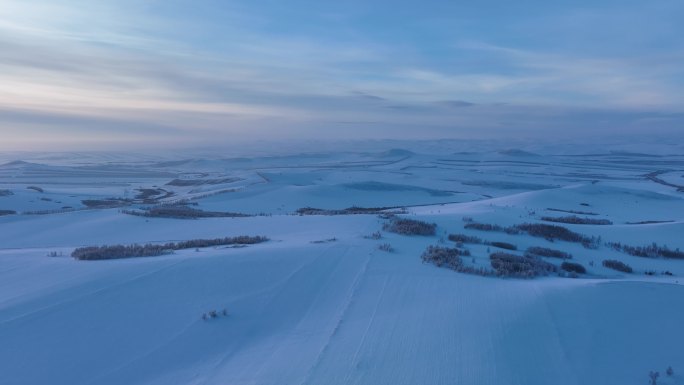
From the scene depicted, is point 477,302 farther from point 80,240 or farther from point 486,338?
point 80,240

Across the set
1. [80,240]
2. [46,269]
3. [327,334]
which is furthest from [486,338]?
[80,240]

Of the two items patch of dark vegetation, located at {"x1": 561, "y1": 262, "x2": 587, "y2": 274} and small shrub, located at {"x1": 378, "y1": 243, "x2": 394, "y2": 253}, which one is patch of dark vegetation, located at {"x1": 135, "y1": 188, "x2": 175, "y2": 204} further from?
patch of dark vegetation, located at {"x1": 561, "y1": 262, "x2": 587, "y2": 274}

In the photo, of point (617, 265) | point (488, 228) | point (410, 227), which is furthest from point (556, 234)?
point (410, 227)

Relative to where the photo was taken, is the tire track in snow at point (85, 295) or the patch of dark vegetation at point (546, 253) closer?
the tire track in snow at point (85, 295)

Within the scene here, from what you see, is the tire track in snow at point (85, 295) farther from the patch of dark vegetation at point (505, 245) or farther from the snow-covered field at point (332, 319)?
the patch of dark vegetation at point (505, 245)

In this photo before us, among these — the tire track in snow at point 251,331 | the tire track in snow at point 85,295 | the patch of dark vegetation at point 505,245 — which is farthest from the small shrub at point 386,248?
the tire track in snow at point 85,295

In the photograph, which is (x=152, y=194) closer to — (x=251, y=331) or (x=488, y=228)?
(x=488, y=228)

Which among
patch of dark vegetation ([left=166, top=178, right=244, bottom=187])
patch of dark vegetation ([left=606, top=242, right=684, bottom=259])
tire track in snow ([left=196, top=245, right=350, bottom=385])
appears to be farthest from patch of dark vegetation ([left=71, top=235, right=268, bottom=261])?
patch of dark vegetation ([left=166, top=178, right=244, bottom=187])
